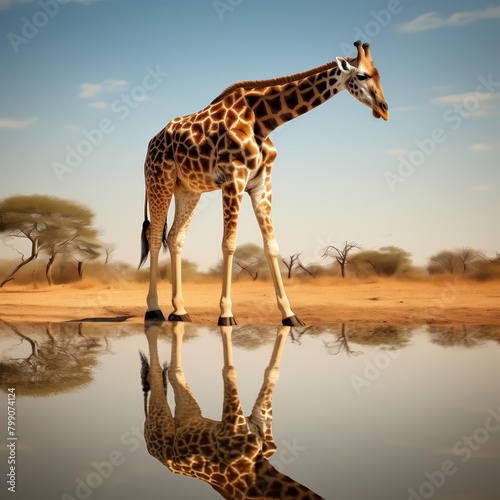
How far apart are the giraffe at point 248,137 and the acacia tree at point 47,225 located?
947 centimetres

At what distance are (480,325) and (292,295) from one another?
18.6 ft

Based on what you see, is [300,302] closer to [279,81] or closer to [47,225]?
[279,81]

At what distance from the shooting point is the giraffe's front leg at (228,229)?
21.6ft

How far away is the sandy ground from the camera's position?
809cm

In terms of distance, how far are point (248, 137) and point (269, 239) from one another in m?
1.06

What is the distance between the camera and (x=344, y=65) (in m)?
6.57

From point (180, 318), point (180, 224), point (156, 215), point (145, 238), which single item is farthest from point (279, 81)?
point (180, 318)

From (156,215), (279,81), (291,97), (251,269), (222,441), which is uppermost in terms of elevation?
(279,81)

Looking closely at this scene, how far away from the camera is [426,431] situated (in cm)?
326

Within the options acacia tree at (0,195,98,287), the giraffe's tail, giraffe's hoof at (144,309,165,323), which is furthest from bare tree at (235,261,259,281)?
giraffe's hoof at (144,309,165,323)

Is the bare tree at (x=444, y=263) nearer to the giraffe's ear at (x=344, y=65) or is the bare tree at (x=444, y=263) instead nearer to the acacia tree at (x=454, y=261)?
the acacia tree at (x=454, y=261)

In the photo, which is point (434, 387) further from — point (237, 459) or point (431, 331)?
point (431, 331)

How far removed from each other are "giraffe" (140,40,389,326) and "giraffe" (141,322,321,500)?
2465 millimetres

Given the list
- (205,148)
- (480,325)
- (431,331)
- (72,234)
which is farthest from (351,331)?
(72,234)
